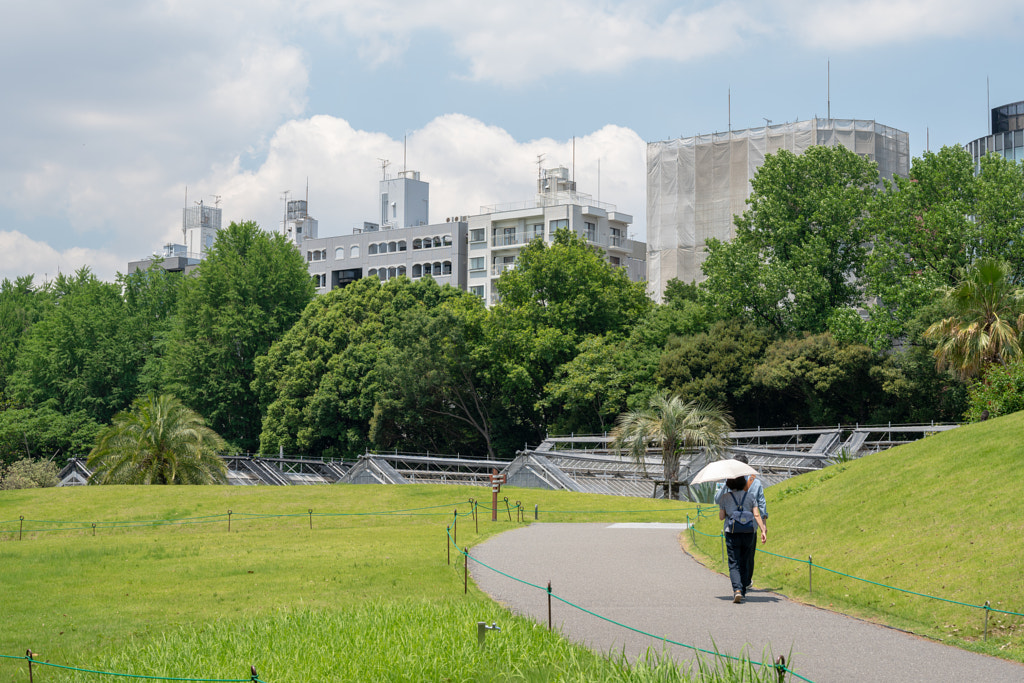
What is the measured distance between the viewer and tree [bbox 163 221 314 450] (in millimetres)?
65688

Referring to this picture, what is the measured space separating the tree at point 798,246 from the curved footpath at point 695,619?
30705 mm

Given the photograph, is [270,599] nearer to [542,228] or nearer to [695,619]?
[695,619]

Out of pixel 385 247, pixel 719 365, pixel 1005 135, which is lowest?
pixel 719 365

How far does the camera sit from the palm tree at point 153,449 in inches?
1515

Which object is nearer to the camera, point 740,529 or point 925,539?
point 740,529

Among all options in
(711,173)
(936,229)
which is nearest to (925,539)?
(936,229)

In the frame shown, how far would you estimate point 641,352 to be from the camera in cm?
5066

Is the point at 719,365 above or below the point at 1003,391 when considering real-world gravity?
above

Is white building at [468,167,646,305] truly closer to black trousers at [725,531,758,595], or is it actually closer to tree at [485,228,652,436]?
tree at [485,228,652,436]

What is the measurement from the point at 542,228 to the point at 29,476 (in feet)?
177

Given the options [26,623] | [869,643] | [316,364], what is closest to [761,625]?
[869,643]

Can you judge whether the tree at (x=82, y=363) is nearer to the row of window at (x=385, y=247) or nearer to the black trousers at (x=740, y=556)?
the row of window at (x=385, y=247)

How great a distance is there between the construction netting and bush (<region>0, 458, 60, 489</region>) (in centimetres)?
3835

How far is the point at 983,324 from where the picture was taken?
26734mm
